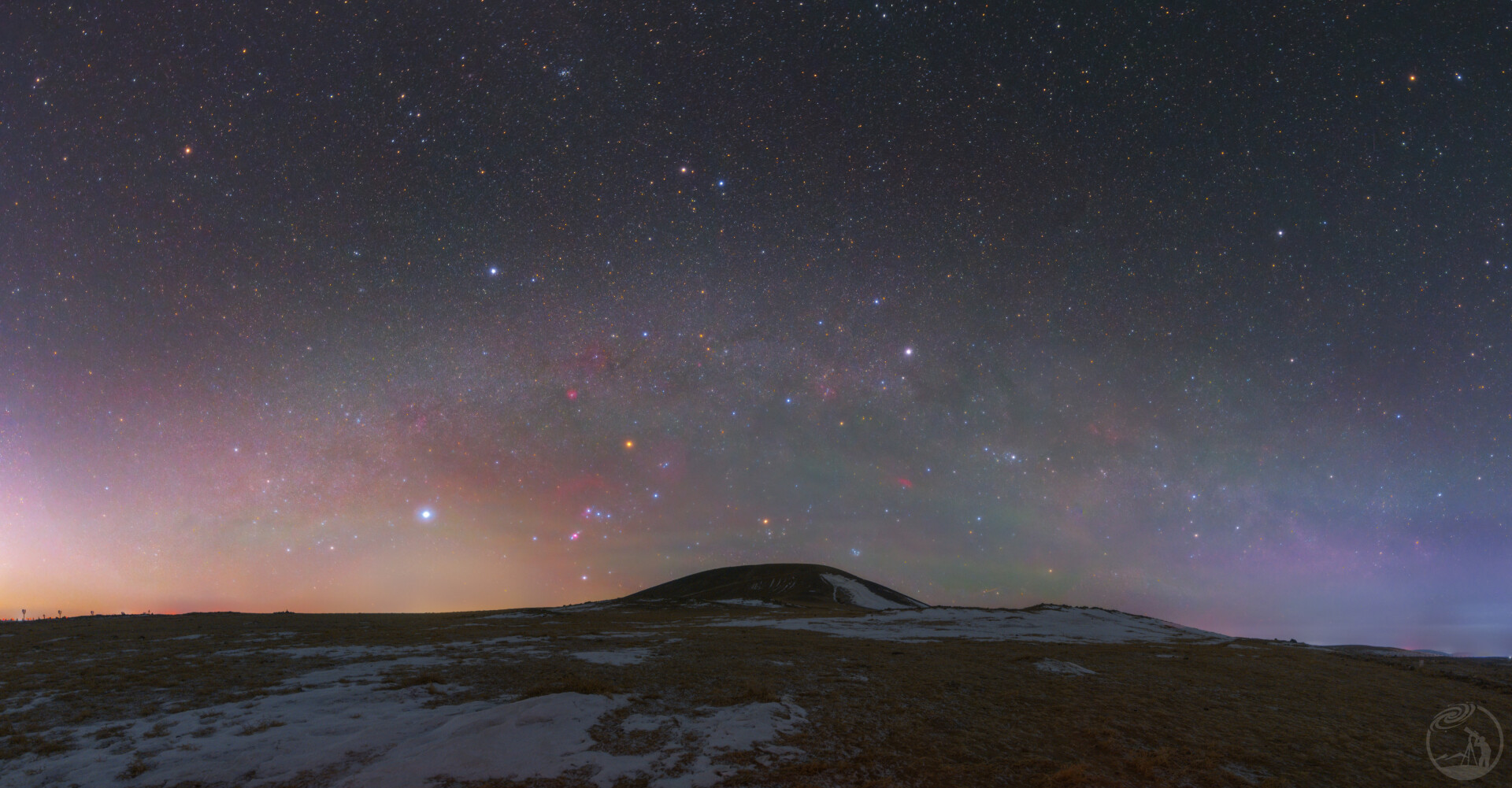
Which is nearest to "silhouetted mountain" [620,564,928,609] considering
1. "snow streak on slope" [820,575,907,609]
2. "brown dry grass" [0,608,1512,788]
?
"snow streak on slope" [820,575,907,609]

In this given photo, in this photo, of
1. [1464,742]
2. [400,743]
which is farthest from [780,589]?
[400,743]

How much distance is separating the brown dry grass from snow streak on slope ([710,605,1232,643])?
5930 millimetres

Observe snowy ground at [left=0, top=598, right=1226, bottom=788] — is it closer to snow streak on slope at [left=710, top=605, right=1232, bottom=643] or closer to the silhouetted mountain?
snow streak on slope at [left=710, top=605, right=1232, bottom=643]

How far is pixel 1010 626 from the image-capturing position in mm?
46062

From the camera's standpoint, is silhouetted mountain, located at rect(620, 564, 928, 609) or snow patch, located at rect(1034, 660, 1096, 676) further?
silhouetted mountain, located at rect(620, 564, 928, 609)

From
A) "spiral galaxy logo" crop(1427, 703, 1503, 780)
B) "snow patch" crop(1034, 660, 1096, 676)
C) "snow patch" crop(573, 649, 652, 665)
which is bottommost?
"snow patch" crop(573, 649, 652, 665)

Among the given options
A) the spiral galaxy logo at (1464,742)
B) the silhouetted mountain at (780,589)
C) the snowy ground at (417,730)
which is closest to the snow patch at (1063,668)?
the snowy ground at (417,730)

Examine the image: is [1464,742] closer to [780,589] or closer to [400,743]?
[400,743]

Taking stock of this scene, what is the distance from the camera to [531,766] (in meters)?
11.3

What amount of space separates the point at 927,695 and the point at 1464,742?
42.6 feet

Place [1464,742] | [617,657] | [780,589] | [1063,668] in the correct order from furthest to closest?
1. [780,589]
2. [617,657]
3. [1063,668]
4. [1464,742]

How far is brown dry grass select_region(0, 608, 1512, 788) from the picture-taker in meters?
12.1

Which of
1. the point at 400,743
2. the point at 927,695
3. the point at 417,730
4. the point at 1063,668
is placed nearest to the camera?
the point at 400,743

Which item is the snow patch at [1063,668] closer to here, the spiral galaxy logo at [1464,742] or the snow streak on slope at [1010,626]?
the spiral galaxy logo at [1464,742]
